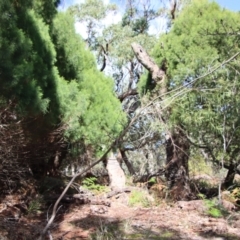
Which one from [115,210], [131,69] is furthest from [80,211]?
[131,69]

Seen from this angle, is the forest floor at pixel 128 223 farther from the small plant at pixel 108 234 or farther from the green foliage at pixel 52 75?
the green foliage at pixel 52 75

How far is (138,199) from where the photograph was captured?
6750 mm

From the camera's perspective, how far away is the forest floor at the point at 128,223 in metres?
4.61

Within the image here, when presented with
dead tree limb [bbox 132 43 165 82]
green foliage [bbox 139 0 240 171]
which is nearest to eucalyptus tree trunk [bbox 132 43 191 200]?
dead tree limb [bbox 132 43 165 82]

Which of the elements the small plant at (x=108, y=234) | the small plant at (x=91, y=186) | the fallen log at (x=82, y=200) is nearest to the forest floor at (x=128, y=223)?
the small plant at (x=108, y=234)

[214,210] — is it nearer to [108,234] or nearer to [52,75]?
[108,234]

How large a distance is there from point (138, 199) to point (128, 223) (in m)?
1.60

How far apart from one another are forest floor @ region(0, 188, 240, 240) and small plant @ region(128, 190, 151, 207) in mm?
142

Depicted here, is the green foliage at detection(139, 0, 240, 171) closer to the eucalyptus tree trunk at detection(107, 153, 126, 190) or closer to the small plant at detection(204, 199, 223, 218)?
the small plant at detection(204, 199, 223, 218)

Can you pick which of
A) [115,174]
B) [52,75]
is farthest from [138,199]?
[52,75]

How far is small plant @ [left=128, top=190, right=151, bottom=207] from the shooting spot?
21.7 ft

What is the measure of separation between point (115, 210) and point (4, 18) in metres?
3.76

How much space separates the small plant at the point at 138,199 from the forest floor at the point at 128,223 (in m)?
0.14

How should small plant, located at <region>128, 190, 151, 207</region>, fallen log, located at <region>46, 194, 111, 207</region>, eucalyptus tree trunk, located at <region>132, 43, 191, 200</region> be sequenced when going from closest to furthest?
fallen log, located at <region>46, 194, 111, 207</region> < small plant, located at <region>128, 190, 151, 207</region> < eucalyptus tree trunk, located at <region>132, 43, 191, 200</region>
